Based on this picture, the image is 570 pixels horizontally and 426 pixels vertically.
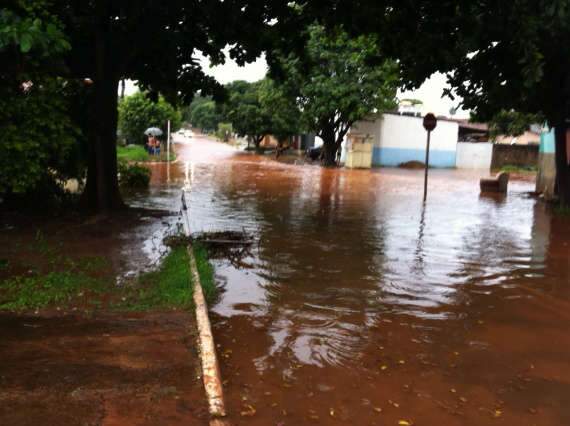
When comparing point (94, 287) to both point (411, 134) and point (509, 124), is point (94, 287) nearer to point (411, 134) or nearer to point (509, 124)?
point (411, 134)

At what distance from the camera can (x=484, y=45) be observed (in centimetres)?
1409

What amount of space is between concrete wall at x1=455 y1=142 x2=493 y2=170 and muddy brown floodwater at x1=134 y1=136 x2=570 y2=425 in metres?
26.9

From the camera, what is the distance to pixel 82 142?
1267 centimetres

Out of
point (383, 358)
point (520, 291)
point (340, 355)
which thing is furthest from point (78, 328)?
point (520, 291)

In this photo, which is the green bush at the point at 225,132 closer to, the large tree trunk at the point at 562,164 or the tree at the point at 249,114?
the tree at the point at 249,114

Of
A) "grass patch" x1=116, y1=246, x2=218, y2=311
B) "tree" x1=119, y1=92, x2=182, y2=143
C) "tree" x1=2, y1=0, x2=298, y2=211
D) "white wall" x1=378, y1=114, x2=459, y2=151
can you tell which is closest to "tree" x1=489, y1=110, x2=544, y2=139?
"white wall" x1=378, y1=114, x2=459, y2=151

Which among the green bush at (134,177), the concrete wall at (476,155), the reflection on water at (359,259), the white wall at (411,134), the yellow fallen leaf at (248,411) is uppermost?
the white wall at (411,134)

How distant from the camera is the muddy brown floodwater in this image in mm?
4500

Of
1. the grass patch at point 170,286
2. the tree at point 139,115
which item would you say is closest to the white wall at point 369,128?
the tree at point 139,115

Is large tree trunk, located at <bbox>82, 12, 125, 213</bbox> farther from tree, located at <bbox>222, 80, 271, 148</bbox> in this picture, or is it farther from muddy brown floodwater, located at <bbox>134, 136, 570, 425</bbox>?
tree, located at <bbox>222, 80, 271, 148</bbox>

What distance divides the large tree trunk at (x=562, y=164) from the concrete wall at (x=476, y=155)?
2328 centimetres

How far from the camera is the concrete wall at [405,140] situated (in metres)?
38.1

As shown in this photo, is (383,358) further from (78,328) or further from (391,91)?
(391,91)

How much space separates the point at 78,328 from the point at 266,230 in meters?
6.85
